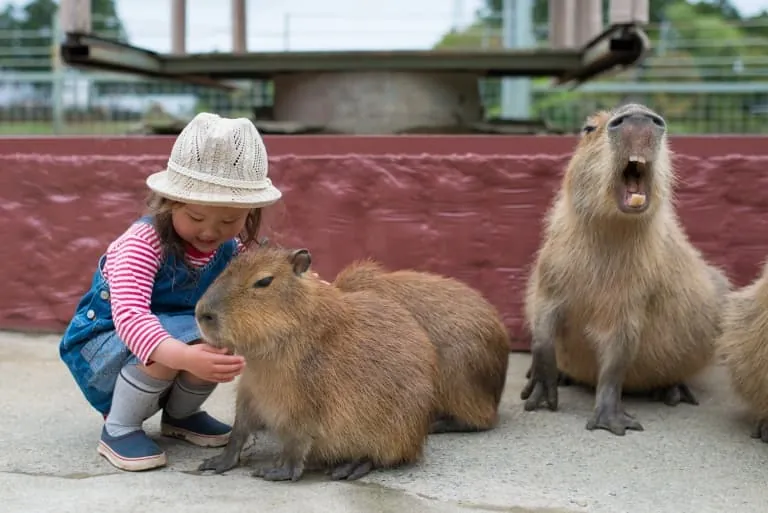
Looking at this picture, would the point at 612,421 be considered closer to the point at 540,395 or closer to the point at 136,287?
the point at 540,395

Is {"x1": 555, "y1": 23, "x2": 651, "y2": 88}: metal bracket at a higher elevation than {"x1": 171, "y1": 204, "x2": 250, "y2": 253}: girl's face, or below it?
higher

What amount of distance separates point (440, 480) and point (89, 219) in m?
2.33

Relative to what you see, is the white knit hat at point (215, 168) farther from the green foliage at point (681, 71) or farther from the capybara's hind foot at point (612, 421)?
the green foliage at point (681, 71)

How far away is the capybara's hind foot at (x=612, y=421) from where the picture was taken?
2.91m

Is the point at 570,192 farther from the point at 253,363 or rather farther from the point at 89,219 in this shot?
the point at 89,219

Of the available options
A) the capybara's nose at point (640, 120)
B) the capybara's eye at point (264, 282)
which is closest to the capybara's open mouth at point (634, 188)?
the capybara's nose at point (640, 120)

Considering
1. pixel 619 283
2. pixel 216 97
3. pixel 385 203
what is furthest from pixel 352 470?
pixel 216 97

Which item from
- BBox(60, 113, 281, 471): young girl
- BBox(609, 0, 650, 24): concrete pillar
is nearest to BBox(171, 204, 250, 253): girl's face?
BBox(60, 113, 281, 471): young girl

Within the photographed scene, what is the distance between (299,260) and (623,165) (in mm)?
1074

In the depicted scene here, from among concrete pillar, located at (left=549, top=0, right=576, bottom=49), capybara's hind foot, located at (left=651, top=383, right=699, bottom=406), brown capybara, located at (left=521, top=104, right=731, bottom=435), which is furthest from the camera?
concrete pillar, located at (left=549, top=0, right=576, bottom=49)

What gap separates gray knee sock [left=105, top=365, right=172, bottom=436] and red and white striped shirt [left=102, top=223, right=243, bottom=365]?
0.12m

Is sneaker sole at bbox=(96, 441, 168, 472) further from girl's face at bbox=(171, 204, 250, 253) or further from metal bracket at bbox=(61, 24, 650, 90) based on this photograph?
metal bracket at bbox=(61, 24, 650, 90)

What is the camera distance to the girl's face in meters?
2.46

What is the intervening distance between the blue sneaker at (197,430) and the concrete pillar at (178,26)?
3.56 metres
